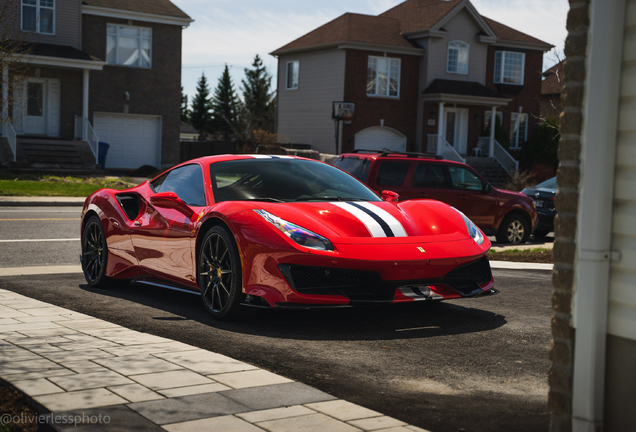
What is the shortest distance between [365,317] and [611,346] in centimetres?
349

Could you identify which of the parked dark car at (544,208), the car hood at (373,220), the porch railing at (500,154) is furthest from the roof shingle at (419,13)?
the car hood at (373,220)

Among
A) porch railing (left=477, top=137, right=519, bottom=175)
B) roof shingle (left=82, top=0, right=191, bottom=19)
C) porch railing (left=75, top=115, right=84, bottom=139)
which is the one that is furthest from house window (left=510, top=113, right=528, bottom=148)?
porch railing (left=75, top=115, right=84, bottom=139)

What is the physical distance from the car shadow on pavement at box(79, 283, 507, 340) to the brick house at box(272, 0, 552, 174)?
30.8 meters

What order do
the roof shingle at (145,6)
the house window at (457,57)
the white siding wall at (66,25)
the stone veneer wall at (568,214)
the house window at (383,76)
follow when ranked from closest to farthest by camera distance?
the stone veneer wall at (568,214), the white siding wall at (66,25), the roof shingle at (145,6), the house window at (383,76), the house window at (457,57)

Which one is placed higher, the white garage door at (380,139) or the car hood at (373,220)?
the white garage door at (380,139)

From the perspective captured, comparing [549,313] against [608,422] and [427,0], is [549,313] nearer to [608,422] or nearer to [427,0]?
[608,422]

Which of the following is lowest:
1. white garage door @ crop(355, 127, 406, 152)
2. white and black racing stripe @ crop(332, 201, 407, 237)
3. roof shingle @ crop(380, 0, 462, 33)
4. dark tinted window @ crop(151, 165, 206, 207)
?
white and black racing stripe @ crop(332, 201, 407, 237)

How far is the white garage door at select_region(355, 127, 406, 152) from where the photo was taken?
38156 mm

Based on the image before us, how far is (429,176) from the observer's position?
46.8ft

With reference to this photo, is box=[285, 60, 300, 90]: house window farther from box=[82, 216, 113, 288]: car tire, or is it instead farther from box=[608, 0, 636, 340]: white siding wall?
box=[608, 0, 636, 340]: white siding wall

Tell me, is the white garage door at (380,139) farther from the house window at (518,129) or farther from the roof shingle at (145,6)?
the roof shingle at (145,6)

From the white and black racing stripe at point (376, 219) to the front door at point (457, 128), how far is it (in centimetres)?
3422

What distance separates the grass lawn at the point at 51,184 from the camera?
22.0 meters

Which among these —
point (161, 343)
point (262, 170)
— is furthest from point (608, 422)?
point (262, 170)
